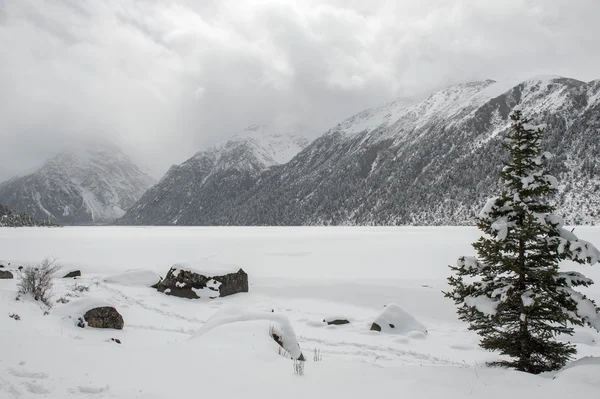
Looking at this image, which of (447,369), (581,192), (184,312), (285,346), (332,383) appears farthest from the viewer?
(581,192)

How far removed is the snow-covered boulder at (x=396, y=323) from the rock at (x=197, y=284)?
8.49m

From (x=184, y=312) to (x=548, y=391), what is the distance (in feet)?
43.4

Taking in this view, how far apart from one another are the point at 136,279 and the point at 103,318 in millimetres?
10336

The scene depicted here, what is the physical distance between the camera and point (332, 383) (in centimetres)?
564

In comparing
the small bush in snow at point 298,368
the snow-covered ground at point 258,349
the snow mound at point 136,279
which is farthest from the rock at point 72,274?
the small bush in snow at point 298,368

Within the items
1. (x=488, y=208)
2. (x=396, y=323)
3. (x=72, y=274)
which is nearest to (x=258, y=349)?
(x=488, y=208)

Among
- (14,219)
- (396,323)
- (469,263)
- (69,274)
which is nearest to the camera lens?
(469,263)

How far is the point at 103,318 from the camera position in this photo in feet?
34.5

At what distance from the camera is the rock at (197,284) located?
1775 cm

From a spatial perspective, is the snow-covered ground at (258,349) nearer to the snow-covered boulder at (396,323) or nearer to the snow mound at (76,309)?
the snow mound at (76,309)

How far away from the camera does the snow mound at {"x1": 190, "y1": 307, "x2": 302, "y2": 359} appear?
7883mm

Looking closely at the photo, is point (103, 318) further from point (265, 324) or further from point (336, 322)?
point (336, 322)

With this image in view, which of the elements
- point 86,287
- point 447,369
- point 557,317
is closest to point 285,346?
point 447,369

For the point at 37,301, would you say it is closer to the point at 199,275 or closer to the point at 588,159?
the point at 199,275
